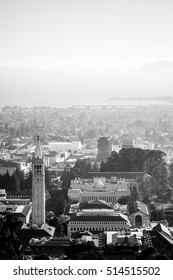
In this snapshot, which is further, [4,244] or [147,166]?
[147,166]

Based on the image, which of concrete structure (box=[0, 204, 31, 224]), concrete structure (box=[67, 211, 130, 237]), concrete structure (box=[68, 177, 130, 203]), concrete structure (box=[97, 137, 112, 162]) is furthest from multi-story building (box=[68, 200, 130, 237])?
→ concrete structure (box=[97, 137, 112, 162])

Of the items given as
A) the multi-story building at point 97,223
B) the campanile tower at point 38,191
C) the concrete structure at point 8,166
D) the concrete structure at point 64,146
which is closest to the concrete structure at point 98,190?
the concrete structure at point 8,166

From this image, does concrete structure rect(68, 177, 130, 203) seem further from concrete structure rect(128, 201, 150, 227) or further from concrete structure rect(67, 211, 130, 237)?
concrete structure rect(67, 211, 130, 237)

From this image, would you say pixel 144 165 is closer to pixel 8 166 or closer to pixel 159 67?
pixel 8 166

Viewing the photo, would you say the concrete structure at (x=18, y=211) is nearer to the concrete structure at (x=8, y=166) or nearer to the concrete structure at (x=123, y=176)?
the concrete structure at (x=123, y=176)

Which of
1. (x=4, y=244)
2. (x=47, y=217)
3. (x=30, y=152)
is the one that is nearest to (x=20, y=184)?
(x=47, y=217)

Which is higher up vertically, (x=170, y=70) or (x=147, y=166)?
(x=170, y=70)
